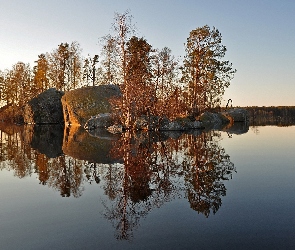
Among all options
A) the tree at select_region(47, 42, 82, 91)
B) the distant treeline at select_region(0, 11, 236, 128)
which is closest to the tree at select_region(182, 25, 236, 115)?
the distant treeline at select_region(0, 11, 236, 128)

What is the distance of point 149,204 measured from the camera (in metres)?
5.51

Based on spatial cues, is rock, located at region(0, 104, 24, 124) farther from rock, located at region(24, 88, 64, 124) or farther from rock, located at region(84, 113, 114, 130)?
rock, located at region(84, 113, 114, 130)

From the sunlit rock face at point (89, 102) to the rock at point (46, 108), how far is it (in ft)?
30.5

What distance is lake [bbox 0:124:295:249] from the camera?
398cm

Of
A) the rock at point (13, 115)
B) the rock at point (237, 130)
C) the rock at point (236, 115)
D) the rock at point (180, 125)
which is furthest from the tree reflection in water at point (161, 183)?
the rock at point (13, 115)

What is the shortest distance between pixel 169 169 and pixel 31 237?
199 inches

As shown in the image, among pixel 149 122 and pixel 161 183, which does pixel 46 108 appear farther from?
pixel 161 183

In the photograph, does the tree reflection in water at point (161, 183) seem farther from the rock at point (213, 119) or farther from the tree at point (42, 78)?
the tree at point (42, 78)

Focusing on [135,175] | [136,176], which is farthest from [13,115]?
[136,176]

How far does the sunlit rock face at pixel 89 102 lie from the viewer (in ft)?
112

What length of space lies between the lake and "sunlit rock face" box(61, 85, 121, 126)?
2422cm

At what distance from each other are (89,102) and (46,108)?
42.9ft

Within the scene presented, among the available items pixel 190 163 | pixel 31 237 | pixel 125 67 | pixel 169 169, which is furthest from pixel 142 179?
pixel 125 67

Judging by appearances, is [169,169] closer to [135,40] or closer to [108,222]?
[108,222]
